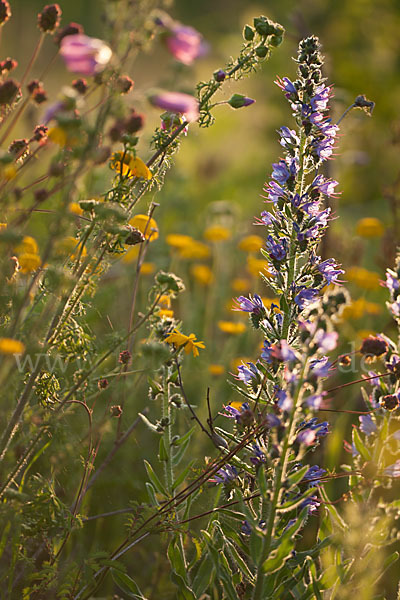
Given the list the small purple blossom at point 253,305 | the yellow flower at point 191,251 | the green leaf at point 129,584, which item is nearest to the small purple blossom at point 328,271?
the small purple blossom at point 253,305

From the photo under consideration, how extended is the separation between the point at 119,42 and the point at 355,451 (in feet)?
3.68

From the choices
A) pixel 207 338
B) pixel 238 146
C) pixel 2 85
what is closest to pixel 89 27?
pixel 238 146

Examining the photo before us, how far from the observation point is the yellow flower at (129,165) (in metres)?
1.38

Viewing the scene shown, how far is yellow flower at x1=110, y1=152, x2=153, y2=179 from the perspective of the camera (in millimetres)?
1379

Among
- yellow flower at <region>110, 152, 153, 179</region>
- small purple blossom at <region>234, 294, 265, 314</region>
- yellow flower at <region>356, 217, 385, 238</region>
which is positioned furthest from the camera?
yellow flower at <region>356, 217, 385, 238</region>

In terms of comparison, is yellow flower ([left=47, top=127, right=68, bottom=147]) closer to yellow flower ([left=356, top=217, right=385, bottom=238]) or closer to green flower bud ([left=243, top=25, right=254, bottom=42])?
green flower bud ([left=243, top=25, right=254, bottom=42])

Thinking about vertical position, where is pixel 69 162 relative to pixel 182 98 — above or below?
below

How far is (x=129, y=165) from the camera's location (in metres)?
1.41

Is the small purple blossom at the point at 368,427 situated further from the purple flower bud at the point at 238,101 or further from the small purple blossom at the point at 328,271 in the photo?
the purple flower bud at the point at 238,101

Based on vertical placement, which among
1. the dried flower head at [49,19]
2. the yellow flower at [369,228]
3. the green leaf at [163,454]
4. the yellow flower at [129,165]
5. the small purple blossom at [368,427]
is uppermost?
the yellow flower at [369,228]

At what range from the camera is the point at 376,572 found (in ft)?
4.68

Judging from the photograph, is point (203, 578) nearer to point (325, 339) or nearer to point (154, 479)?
point (154, 479)

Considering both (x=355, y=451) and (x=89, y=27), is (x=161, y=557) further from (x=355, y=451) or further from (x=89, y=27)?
(x=89, y=27)

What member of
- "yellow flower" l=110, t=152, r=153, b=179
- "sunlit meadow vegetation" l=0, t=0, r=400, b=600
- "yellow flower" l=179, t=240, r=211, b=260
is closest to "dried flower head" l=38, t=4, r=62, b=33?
"sunlit meadow vegetation" l=0, t=0, r=400, b=600
